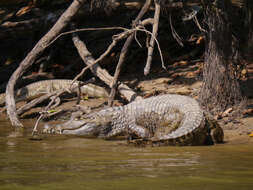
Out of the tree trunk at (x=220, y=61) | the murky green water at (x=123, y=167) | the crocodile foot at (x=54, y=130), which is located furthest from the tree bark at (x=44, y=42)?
the murky green water at (x=123, y=167)

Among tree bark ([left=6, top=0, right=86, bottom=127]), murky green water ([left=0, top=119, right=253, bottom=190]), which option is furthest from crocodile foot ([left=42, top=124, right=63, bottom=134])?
tree bark ([left=6, top=0, right=86, bottom=127])

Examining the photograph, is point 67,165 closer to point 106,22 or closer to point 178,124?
point 178,124

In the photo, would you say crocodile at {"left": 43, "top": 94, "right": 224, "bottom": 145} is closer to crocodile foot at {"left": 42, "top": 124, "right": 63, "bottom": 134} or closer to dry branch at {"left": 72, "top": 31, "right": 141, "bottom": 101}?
crocodile foot at {"left": 42, "top": 124, "right": 63, "bottom": 134}

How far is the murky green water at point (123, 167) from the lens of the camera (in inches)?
117

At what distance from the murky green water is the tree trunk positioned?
5.78 feet

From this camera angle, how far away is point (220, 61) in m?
6.68

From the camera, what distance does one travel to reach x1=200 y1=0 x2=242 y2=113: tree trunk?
657 centimetres

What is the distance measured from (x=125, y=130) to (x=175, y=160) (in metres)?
2.69

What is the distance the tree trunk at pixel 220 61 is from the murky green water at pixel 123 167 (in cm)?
176

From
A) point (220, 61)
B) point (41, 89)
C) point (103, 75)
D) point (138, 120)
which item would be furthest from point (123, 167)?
point (41, 89)

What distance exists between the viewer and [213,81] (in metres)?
6.74

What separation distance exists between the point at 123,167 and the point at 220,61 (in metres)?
3.55

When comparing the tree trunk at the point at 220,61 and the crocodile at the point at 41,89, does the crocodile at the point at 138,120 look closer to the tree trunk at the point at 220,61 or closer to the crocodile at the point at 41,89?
the tree trunk at the point at 220,61

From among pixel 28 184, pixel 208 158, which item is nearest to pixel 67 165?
pixel 28 184
